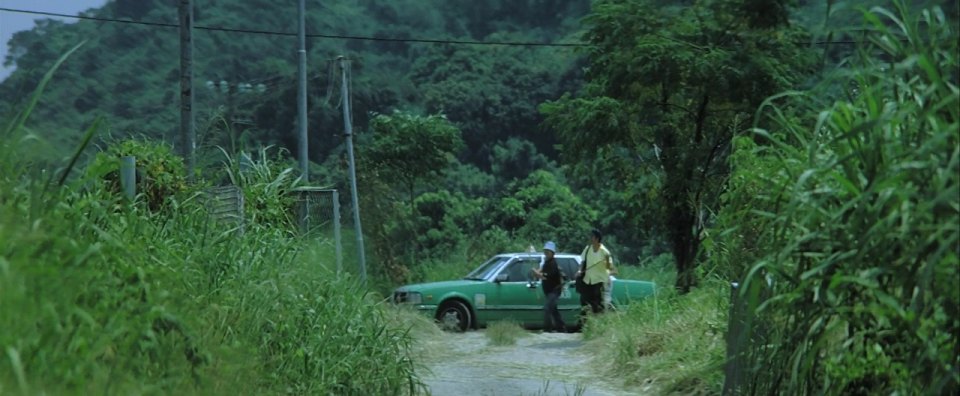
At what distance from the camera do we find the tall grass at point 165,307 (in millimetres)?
5258

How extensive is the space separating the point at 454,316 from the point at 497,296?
88cm

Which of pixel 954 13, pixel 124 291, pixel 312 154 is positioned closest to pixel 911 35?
pixel 954 13

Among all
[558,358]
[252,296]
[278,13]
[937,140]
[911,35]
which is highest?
[278,13]

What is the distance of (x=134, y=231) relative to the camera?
7.93 meters

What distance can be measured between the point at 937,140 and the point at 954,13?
39.4 inches

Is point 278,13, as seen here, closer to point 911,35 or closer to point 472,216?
point 472,216

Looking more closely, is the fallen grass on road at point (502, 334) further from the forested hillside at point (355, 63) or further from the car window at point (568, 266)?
the forested hillside at point (355, 63)

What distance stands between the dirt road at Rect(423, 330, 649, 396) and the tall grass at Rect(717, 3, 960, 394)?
18.5 feet

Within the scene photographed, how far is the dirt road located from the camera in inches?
526

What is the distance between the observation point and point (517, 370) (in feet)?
50.2

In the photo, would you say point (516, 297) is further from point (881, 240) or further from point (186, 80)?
point (881, 240)

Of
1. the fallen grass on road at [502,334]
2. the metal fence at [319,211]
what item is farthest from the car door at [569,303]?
the metal fence at [319,211]

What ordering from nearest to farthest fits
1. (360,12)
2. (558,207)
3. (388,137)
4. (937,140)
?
(937,140), (388,137), (558,207), (360,12)

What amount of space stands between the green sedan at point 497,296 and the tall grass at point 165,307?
1114cm
